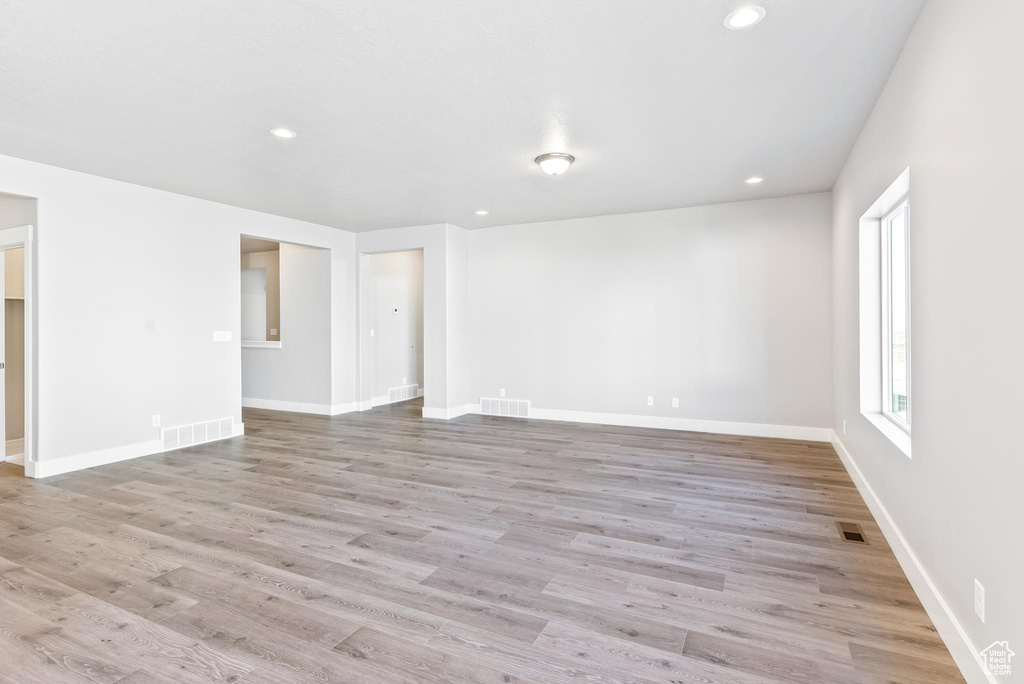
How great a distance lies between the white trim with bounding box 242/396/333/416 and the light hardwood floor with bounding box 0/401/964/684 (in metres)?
2.74

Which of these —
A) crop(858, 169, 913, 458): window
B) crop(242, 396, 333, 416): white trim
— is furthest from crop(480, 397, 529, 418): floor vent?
crop(858, 169, 913, 458): window

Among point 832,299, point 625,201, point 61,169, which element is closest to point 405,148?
point 625,201

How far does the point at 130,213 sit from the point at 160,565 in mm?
3775

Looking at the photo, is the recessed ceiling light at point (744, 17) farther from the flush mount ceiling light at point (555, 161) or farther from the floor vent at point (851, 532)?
the floor vent at point (851, 532)

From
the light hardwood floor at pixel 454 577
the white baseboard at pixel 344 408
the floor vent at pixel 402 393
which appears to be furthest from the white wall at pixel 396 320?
the light hardwood floor at pixel 454 577

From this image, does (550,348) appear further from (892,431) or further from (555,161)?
(892,431)

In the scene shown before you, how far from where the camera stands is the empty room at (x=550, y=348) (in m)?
1.92

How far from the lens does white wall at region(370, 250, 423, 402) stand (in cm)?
816

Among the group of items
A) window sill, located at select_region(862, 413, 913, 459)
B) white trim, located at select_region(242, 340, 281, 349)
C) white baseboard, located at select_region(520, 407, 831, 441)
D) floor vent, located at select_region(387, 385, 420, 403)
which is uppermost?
white trim, located at select_region(242, 340, 281, 349)

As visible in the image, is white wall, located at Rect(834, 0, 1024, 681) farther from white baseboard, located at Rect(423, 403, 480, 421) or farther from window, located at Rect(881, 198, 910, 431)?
white baseboard, located at Rect(423, 403, 480, 421)

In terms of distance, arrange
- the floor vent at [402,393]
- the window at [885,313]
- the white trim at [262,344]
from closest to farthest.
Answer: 1. the window at [885,313]
2. the white trim at [262,344]
3. the floor vent at [402,393]

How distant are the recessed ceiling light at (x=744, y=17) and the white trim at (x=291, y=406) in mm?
6647

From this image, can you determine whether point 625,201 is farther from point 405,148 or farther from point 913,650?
point 913,650

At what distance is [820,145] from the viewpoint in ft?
13.1
